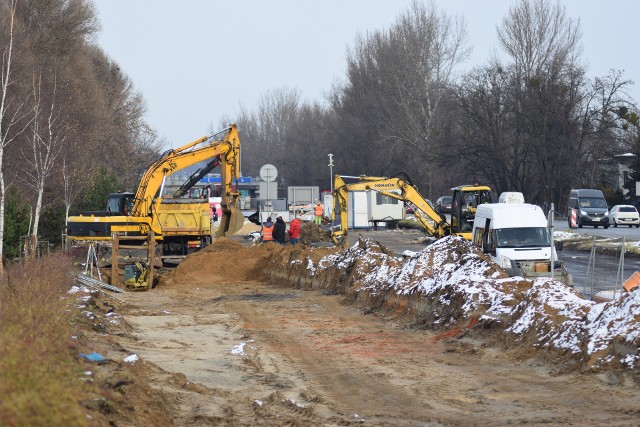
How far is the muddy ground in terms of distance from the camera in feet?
35.3

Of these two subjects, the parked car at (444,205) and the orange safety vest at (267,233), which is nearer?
the orange safety vest at (267,233)

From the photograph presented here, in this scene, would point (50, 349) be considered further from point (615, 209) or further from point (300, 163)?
point (300, 163)

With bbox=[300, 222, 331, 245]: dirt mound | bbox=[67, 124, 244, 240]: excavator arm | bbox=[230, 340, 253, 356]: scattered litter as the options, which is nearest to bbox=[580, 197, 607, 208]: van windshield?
bbox=[300, 222, 331, 245]: dirt mound

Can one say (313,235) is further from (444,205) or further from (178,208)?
(444,205)

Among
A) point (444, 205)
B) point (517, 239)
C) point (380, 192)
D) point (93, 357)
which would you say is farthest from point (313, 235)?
point (93, 357)

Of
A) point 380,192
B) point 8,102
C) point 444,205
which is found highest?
point 8,102

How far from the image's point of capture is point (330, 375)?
13.7 metres

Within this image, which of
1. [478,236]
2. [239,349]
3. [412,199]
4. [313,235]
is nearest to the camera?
[239,349]

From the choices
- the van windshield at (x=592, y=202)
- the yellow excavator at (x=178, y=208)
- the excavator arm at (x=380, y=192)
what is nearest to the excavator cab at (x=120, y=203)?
the yellow excavator at (x=178, y=208)

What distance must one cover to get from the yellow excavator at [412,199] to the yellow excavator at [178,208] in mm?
5813

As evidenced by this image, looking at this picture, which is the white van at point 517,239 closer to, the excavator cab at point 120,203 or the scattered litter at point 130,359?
the scattered litter at point 130,359

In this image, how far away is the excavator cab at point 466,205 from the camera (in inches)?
1693

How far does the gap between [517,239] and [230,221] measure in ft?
42.9

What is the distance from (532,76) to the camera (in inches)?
3187
